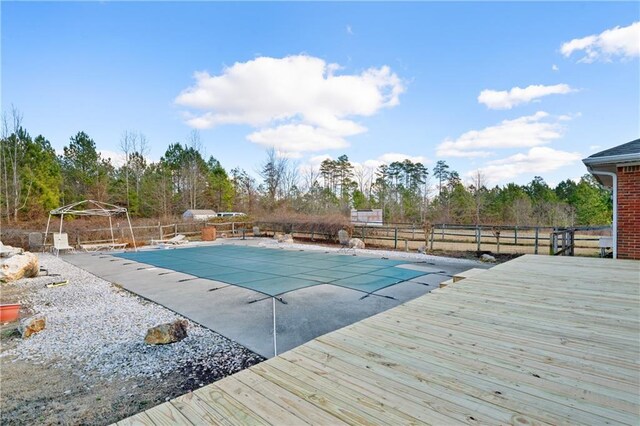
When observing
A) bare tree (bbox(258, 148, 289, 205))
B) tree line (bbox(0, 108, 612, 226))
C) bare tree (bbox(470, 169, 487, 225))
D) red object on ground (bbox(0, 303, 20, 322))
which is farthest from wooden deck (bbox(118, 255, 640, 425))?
bare tree (bbox(470, 169, 487, 225))

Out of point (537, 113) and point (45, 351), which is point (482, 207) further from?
point (45, 351)

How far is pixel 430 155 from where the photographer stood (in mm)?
28703

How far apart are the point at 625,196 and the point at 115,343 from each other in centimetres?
790

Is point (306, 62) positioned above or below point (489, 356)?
above

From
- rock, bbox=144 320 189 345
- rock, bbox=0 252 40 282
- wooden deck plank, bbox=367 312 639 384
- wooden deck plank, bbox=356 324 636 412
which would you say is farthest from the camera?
rock, bbox=0 252 40 282

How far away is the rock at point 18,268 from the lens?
268 inches

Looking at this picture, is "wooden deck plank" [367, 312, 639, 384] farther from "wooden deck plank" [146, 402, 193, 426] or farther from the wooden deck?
"wooden deck plank" [146, 402, 193, 426]

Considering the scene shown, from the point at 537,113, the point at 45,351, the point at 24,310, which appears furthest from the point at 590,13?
the point at 24,310

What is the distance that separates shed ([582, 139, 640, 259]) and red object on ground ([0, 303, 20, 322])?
9.36m

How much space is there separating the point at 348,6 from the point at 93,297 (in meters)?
9.78

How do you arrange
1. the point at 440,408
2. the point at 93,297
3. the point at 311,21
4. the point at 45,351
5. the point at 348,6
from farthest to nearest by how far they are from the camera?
the point at 311,21, the point at 348,6, the point at 93,297, the point at 45,351, the point at 440,408

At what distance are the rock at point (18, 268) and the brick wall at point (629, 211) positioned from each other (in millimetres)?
12458

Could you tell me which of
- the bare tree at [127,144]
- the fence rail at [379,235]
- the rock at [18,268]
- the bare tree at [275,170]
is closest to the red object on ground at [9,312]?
the rock at [18,268]

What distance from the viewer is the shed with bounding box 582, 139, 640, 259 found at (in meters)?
4.91
